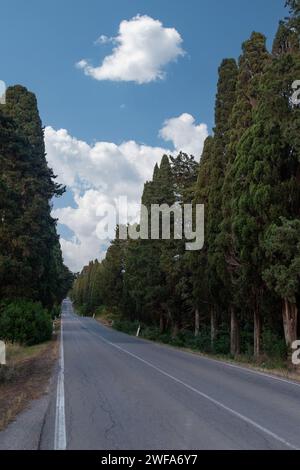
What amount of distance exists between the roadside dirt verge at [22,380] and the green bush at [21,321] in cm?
300

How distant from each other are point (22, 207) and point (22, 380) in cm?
1421

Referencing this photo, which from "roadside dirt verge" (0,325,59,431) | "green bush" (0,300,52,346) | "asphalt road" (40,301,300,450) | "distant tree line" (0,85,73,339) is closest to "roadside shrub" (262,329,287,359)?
"asphalt road" (40,301,300,450)

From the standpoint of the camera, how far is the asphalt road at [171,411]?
289 inches

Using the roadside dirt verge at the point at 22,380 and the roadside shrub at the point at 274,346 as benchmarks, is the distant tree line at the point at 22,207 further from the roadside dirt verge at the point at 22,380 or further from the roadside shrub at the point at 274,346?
the roadside shrub at the point at 274,346

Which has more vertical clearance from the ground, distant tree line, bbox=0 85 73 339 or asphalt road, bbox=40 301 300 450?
distant tree line, bbox=0 85 73 339

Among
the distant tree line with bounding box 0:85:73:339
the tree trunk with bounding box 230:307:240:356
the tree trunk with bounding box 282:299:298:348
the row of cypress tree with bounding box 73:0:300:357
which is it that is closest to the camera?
the row of cypress tree with bounding box 73:0:300:357

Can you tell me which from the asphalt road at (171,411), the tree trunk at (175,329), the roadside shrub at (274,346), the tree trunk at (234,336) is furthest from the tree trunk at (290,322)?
the tree trunk at (175,329)

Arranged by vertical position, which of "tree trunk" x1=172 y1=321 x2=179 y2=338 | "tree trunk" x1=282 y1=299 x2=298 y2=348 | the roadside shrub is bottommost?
"tree trunk" x1=172 y1=321 x2=179 y2=338

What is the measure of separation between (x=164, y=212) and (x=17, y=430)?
32.0 m

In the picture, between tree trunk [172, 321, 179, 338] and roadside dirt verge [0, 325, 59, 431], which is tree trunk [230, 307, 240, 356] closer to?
roadside dirt verge [0, 325, 59, 431]

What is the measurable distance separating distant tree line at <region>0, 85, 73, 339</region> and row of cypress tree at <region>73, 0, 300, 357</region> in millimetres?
8927

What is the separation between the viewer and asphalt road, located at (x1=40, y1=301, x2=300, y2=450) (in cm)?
734

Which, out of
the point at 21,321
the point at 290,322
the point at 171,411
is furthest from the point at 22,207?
the point at 171,411
